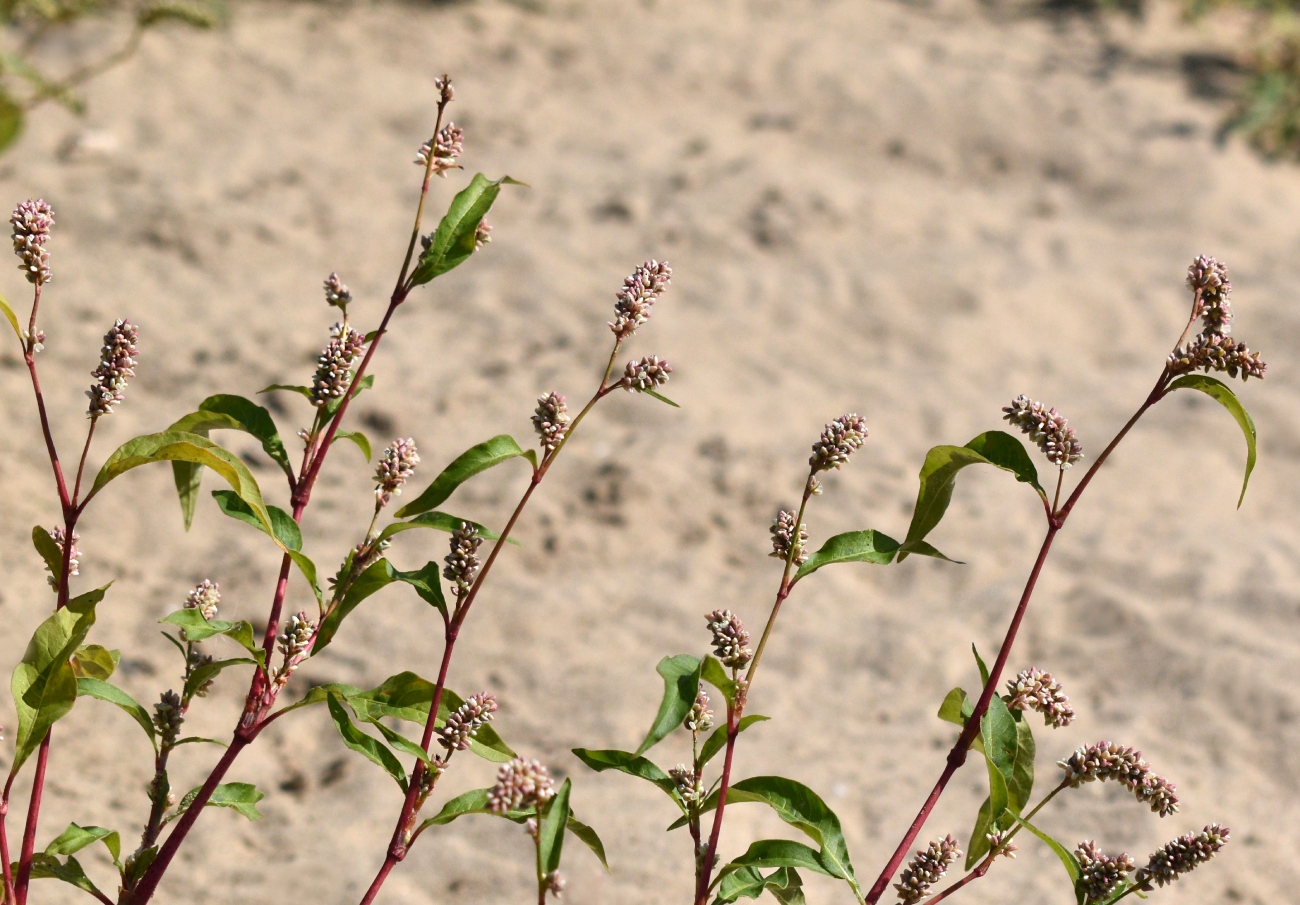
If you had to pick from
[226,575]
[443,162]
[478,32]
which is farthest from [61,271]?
[443,162]

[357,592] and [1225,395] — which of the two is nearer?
[1225,395]

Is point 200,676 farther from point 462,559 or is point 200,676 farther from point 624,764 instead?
point 624,764

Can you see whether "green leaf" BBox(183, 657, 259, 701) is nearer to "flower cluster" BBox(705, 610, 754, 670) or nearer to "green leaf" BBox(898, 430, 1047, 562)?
"flower cluster" BBox(705, 610, 754, 670)

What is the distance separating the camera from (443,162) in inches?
65.8

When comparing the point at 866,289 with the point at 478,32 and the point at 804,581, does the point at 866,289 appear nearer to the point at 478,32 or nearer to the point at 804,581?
the point at 804,581

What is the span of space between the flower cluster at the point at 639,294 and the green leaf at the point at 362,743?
58 cm

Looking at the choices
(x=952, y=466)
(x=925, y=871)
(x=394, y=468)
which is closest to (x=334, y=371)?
(x=394, y=468)

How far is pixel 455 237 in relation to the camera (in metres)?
1.65

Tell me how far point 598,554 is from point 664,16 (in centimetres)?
391

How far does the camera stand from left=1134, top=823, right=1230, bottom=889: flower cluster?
5.29 feet

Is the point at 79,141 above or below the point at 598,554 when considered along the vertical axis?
above

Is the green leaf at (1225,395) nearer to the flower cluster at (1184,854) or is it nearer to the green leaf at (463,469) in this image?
the flower cluster at (1184,854)

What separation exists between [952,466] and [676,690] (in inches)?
16.9

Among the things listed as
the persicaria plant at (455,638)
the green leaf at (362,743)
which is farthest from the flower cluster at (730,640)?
the green leaf at (362,743)
